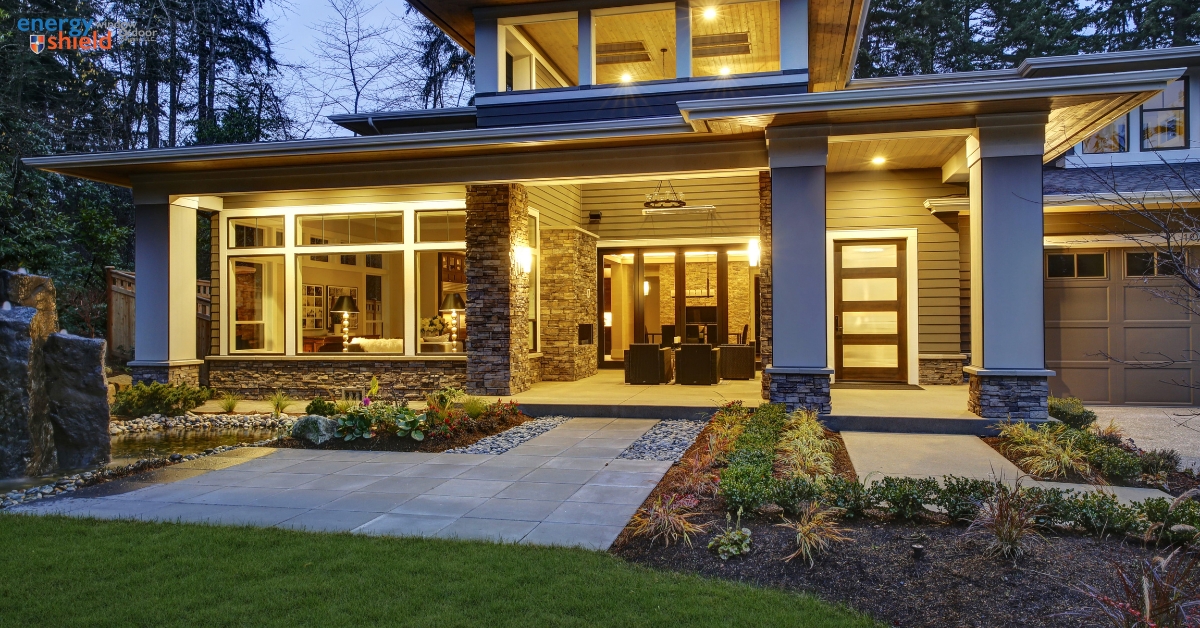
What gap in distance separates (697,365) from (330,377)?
17.6ft

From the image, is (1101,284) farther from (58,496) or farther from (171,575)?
(58,496)

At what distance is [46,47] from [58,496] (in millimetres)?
15265

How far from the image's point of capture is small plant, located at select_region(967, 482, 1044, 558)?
3547 millimetres

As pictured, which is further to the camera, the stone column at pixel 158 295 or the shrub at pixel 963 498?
the stone column at pixel 158 295

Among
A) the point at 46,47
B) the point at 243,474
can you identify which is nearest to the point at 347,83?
the point at 46,47

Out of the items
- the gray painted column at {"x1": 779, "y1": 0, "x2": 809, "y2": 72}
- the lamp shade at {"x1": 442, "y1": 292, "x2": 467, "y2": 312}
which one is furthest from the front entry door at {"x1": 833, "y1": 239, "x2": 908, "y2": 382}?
the lamp shade at {"x1": 442, "y1": 292, "x2": 467, "y2": 312}

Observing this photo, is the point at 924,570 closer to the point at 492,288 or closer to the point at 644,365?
the point at 492,288

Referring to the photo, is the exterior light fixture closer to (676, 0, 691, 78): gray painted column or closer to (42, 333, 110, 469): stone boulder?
(42, 333, 110, 469): stone boulder

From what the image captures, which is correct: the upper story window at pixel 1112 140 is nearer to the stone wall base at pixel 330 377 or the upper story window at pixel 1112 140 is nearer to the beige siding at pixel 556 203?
the beige siding at pixel 556 203

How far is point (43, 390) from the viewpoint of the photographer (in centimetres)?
638

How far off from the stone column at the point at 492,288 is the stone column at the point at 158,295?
404cm

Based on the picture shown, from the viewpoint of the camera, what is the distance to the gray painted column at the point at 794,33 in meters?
9.65

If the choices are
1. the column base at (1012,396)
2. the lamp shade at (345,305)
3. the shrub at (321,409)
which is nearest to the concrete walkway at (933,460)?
the column base at (1012,396)

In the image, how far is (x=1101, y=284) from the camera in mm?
10133
